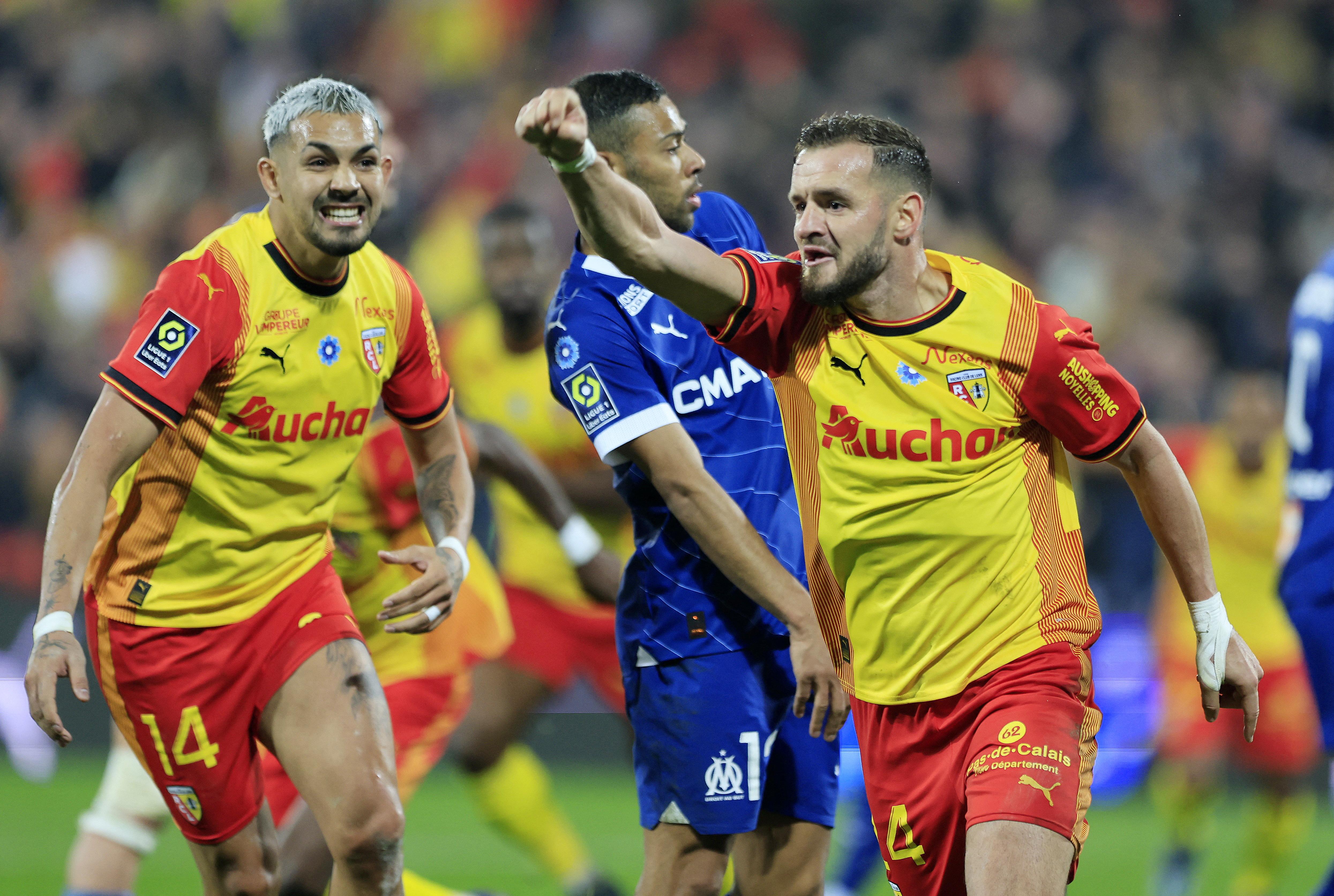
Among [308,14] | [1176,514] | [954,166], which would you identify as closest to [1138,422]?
[1176,514]

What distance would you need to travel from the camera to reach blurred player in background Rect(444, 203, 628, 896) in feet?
23.7

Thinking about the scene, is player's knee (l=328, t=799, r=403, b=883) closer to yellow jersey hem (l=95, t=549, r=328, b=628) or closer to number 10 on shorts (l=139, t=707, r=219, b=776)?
number 10 on shorts (l=139, t=707, r=219, b=776)

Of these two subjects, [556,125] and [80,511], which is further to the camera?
[80,511]

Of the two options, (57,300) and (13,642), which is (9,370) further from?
(13,642)

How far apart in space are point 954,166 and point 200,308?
34.7ft

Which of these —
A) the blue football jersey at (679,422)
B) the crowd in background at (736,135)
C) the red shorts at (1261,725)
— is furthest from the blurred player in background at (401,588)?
the crowd in background at (736,135)

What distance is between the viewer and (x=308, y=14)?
1627 cm

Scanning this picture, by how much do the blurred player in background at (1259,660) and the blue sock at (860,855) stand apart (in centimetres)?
203

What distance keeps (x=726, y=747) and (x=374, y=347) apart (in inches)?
62.7

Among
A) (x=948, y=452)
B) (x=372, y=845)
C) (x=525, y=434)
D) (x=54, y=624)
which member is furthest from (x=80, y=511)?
(x=525, y=434)

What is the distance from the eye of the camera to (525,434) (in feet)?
25.8

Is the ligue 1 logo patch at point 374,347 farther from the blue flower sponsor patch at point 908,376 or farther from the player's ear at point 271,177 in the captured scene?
the blue flower sponsor patch at point 908,376

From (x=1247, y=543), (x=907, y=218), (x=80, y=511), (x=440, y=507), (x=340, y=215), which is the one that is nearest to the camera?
(x=907, y=218)

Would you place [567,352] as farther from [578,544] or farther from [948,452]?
[578,544]
